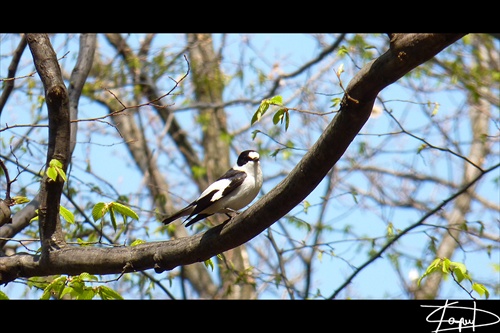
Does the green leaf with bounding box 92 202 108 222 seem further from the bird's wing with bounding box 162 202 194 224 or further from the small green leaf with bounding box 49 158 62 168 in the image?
the bird's wing with bounding box 162 202 194 224

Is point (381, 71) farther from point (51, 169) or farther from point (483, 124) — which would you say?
point (483, 124)

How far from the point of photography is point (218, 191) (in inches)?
191

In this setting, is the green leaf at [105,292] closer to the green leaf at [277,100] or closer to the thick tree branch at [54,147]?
the thick tree branch at [54,147]

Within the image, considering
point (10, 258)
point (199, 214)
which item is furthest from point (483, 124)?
point (10, 258)

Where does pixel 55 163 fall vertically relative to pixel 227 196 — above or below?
below

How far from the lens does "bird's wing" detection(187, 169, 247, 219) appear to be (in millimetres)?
4805

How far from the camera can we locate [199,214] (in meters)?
4.96

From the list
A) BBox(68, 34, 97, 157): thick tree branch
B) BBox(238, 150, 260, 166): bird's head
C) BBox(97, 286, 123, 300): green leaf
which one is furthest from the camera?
BBox(68, 34, 97, 157): thick tree branch
